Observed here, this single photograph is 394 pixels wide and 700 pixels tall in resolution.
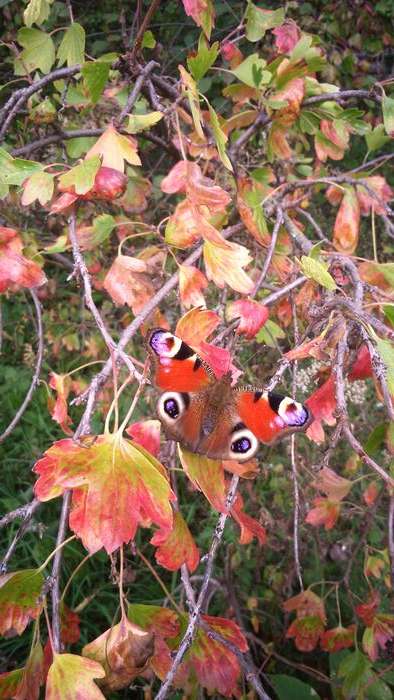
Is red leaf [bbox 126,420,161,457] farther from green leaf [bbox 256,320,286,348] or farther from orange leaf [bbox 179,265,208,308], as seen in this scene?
green leaf [bbox 256,320,286,348]

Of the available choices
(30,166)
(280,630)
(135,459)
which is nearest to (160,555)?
(135,459)

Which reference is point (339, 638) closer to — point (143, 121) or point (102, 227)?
point (102, 227)

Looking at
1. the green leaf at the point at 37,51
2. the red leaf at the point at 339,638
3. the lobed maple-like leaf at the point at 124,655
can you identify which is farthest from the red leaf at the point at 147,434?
the red leaf at the point at 339,638

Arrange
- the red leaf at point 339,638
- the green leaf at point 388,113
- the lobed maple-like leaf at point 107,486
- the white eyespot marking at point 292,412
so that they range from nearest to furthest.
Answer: the lobed maple-like leaf at point 107,486 < the white eyespot marking at point 292,412 < the green leaf at point 388,113 < the red leaf at point 339,638

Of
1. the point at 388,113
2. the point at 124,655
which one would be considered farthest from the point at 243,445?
the point at 388,113

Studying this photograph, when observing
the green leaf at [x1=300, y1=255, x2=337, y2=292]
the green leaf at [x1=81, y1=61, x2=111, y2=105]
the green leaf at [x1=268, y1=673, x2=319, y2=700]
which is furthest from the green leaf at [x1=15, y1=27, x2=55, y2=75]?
the green leaf at [x1=268, y1=673, x2=319, y2=700]

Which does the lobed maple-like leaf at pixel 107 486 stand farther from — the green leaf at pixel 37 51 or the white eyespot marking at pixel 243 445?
the green leaf at pixel 37 51
